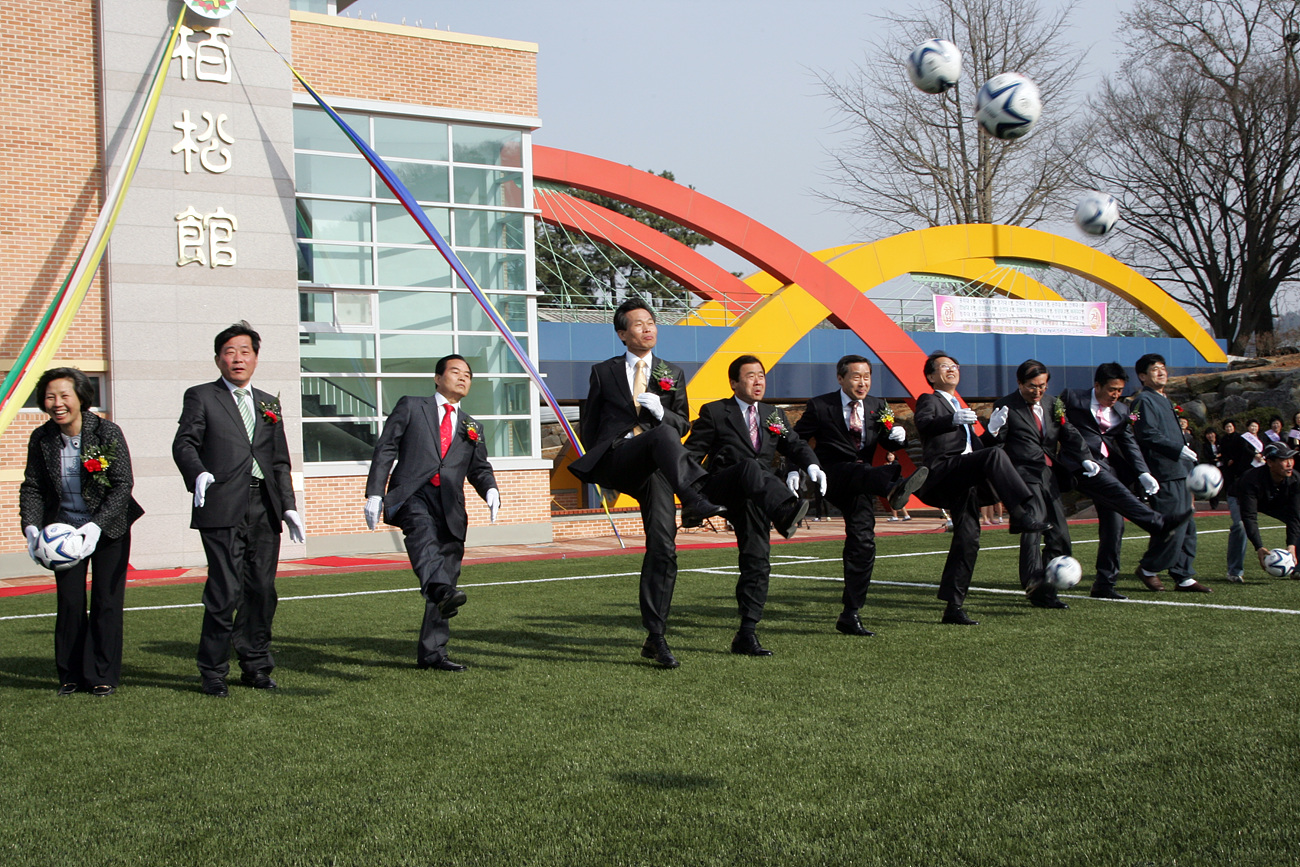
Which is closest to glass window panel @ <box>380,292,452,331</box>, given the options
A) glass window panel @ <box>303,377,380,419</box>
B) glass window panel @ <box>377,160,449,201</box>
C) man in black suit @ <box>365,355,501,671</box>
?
glass window panel @ <box>303,377,380,419</box>

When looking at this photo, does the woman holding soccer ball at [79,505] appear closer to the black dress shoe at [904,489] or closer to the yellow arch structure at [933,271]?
the black dress shoe at [904,489]

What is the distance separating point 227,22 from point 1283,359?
29.9 meters

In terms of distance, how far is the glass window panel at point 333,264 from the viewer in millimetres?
16953

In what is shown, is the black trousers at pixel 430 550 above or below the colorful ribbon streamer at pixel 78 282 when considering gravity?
below

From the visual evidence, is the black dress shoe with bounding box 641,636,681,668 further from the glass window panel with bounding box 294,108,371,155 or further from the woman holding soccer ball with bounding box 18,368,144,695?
the glass window panel with bounding box 294,108,371,155

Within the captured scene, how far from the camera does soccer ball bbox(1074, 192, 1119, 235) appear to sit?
746 inches

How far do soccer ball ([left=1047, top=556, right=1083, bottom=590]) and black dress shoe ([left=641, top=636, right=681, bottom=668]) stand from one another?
3.01 m

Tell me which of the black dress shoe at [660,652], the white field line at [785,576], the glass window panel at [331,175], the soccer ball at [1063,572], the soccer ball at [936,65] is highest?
the soccer ball at [936,65]

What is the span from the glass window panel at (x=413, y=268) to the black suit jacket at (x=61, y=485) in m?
12.0

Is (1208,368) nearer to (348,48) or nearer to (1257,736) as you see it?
(348,48)

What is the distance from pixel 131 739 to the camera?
455cm

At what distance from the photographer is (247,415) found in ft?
19.3

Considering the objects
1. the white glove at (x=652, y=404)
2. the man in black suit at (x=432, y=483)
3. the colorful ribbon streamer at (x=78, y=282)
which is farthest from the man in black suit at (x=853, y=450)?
the colorful ribbon streamer at (x=78, y=282)

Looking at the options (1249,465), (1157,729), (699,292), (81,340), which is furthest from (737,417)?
(699,292)
